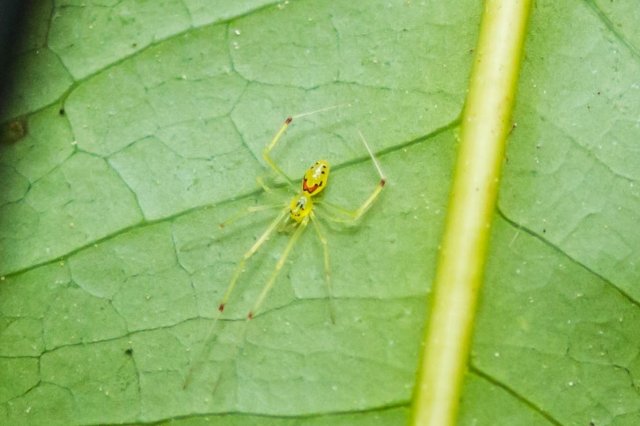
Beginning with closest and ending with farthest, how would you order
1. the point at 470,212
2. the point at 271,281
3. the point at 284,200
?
the point at 470,212 → the point at 271,281 → the point at 284,200

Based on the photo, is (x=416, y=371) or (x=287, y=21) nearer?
(x=416, y=371)

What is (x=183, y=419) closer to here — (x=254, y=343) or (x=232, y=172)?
(x=254, y=343)

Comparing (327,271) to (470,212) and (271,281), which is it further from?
(470,212)

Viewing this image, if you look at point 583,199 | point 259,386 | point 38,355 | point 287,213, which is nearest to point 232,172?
point 287,213

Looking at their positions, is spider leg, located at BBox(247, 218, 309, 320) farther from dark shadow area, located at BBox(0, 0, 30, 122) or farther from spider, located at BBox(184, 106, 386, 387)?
dark shadow area, located at BBox(0, 0, 30, 122)

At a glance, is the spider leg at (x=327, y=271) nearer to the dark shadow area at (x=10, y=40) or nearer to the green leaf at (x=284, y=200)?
the green leaf at (x=284, y=200)

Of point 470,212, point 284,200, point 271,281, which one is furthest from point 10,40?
point 470,212

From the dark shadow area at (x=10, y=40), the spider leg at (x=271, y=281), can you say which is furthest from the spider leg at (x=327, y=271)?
the dark shadow area at (x=10, y=40)
